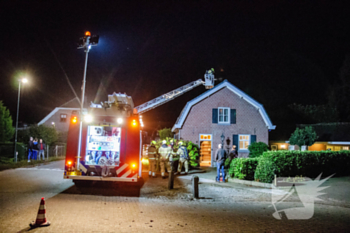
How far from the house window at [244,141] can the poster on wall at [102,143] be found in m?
13.9

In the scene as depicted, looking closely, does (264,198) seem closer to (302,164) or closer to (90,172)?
(302,164)

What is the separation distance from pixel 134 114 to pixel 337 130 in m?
22.4

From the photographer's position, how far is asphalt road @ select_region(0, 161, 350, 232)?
588 centimetres

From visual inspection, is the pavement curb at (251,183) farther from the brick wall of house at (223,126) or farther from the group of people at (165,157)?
the brick wall of house at (223,126)

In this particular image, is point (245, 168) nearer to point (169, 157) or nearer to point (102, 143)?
point (169, 157)

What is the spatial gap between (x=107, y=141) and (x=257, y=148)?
42.4ft

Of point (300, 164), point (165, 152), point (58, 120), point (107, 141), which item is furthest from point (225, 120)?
point (58, 120)

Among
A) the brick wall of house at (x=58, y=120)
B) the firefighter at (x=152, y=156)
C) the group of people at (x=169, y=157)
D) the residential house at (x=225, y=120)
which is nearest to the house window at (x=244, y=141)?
the residential house at (x=225, y=120)

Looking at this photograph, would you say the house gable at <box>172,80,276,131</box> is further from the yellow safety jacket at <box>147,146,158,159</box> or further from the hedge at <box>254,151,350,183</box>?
the yellow safety jacket at <box>147,146,158,159</box>

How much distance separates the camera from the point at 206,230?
225 inches

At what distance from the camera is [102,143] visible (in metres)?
9.45

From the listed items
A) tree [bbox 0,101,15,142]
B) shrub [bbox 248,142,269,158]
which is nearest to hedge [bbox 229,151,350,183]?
shrub [bbox 248,142,269,158]

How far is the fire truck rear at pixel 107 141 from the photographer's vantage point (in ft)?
30.2

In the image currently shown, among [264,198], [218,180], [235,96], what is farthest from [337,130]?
[264,198]
